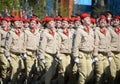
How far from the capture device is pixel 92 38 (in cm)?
1466

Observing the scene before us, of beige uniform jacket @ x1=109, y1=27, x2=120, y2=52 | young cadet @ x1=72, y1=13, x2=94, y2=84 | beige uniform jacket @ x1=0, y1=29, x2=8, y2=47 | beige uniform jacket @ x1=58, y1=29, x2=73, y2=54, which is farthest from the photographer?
beige uniform jacket @ x1=0, y1=29, x2=8, y2=47

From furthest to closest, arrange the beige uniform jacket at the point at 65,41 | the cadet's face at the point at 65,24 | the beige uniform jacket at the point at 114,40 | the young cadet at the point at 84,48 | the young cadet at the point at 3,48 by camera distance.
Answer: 1. the young cadet at the point at 3,48
2. the cadet's face at the point at 65,24
3. the beige uniform jacket at the point at 65,41
4. the beige uniform jacket at the point at 114,40
5. the young cadet at the point at 84,48

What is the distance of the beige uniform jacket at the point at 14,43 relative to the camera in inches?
666

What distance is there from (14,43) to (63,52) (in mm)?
2046

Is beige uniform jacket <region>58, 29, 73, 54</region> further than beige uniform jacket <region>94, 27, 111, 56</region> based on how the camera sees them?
Yes

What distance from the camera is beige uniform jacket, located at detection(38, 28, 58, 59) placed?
15.4 meters

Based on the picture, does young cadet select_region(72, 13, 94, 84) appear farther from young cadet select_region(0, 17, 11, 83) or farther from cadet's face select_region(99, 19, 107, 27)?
young cadet select_region(0, 17, 11, 83)

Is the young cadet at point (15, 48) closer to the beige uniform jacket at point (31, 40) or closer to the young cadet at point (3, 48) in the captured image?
the beige uniform jacket at point (31, 40)

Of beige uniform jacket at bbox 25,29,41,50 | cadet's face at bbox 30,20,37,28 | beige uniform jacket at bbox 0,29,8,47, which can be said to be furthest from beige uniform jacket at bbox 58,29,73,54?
beige uniform jacket at bbox 0,29,8,47

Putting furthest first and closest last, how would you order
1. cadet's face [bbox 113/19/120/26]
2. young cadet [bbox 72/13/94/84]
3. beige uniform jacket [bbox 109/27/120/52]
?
beige uniform jacket [bbox 109/27/120/52], cadet's face [bbox 113/19/120/26], young cadet [bbox 72/13/94/84]

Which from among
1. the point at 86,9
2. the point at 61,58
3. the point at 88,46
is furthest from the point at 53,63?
the point at 86,9

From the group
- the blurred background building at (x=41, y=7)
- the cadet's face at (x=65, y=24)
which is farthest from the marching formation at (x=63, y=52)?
the blurred background building at (x=41, y=7)

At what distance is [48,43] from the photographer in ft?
51.4

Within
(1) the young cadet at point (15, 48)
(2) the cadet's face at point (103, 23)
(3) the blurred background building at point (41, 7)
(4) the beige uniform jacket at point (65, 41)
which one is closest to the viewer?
(2) the cadet's face at point (103, 23)
